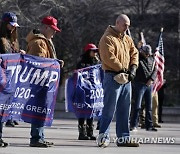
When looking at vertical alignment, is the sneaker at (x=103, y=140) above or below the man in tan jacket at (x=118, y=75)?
below

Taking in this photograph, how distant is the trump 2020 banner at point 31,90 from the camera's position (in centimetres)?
933

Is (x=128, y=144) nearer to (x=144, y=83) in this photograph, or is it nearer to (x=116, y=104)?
(x=116, y=104)

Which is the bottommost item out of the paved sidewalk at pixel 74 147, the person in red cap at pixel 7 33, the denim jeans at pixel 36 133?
the paved sidewalk at pixel 74 147

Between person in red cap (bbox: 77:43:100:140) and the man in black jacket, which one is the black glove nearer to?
person in red cap (bbox: 77:43:100:140)

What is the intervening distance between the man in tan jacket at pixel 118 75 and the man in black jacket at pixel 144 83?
351cm

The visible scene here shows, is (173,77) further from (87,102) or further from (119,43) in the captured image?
(119,43)

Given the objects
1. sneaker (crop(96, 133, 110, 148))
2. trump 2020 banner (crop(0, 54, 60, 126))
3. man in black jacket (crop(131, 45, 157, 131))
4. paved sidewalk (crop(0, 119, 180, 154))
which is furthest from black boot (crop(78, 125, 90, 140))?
man in black jacket (crop(131, 45, 157, 131))

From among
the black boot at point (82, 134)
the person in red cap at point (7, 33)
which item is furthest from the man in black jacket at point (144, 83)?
the person in red cap at point (7, 33)

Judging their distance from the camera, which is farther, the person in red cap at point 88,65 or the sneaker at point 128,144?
the person in red cap at point 88,65

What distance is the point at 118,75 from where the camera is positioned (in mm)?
9094

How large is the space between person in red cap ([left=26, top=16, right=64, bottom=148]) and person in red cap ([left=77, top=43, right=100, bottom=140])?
1.46m

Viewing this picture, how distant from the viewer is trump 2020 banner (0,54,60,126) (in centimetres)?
933

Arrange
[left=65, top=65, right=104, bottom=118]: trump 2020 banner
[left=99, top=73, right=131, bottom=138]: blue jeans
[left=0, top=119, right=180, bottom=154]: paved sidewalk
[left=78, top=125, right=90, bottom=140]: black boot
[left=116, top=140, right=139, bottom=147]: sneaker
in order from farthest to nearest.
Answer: [left=65, top=65, right=104, bottom=118]: trump 2020 banner, [left=78, top=125, right=90, bottom=140]: black boot, [left=116, top=140, right=139, bottom=147]: sneaker, [left=99, top=73, right=131, bottom=138]: blue jeans, [left=0, top=119, right=180, bottom=154]: paved sidewalk

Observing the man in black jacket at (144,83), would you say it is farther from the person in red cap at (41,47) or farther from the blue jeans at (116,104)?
A: the person in red cap at (41,47)
